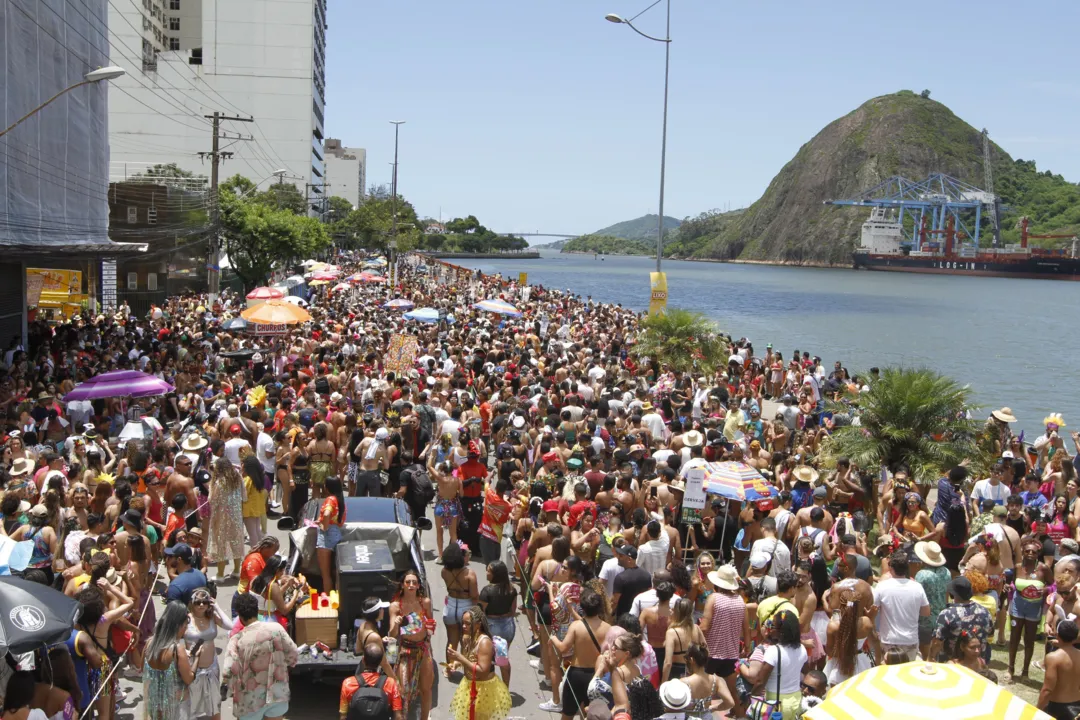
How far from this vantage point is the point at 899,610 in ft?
23.8

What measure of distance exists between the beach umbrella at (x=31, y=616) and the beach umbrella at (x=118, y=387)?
24.1 feet

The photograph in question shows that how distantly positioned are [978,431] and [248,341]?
1585cm

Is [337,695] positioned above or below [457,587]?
below

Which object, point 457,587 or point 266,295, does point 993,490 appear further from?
point 266,295

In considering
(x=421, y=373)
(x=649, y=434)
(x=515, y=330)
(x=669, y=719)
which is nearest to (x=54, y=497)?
(x=669, y=719)

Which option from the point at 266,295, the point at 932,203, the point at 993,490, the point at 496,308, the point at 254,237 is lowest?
the point at 993,490

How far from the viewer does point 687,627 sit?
253 inches

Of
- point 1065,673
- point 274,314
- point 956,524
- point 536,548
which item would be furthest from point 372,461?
point 274,314

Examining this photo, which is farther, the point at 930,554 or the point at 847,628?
the point at 930,554

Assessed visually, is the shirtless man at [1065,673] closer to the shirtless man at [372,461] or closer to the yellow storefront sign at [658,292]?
the shirtless man at [372,461]

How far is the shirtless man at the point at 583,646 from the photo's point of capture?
640 cm

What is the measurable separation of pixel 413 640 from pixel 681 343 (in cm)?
1599

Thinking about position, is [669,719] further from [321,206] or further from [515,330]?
[321,206]

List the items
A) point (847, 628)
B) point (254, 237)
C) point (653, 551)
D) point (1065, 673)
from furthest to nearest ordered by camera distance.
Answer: point (254, 237)
point (653, 551)
point (847, 628)
point (1065, 673)
